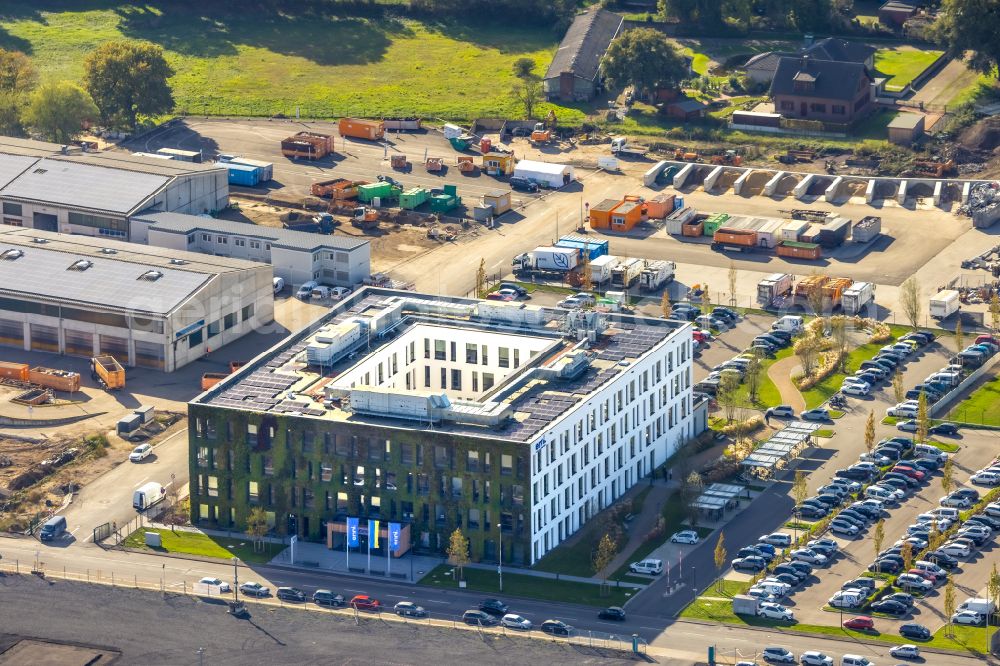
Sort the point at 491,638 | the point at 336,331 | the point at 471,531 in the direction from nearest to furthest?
the point at 491,638 → the point at 471,531 → the point at 336,331

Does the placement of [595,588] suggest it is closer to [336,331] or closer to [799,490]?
[799,490]

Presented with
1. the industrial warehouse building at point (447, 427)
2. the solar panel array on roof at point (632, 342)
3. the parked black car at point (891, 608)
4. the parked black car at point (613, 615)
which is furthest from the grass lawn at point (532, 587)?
the solar panel array on roof at point (632, 342)

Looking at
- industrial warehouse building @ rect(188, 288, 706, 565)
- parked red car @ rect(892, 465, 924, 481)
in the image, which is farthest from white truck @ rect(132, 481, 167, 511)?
parked red car @ rect(892, 465, 924, 481)

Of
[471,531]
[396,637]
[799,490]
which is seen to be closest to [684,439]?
[799,490]

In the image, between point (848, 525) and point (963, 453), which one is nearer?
point (848, 525)

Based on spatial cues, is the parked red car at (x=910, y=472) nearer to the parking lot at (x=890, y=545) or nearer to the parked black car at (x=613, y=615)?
the parking lot at (x=890, y=545)

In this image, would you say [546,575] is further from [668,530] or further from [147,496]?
[147,496]

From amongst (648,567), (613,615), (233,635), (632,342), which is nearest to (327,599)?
(233,635)

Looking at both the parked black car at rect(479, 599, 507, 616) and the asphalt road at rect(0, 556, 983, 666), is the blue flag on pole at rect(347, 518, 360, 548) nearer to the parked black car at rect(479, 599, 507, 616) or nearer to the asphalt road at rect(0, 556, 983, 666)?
the asphalt road at rect(0, 556, 983, 666)
